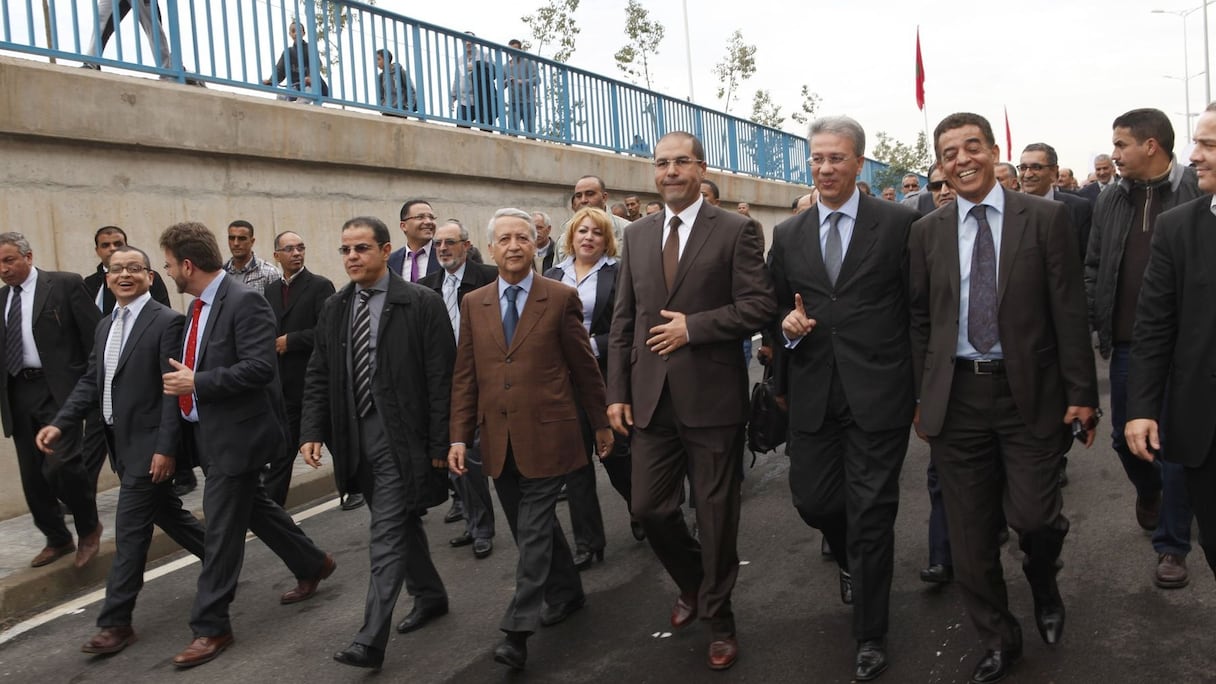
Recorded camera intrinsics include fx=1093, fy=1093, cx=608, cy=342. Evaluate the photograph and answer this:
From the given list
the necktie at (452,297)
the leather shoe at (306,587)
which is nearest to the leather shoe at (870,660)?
the leather shoe at (306,587)

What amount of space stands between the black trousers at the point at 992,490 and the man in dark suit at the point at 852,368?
251mm

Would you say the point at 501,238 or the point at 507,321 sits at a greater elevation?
the point at 501,238

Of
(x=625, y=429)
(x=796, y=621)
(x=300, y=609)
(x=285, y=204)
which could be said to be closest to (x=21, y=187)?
(x=285, y=204)

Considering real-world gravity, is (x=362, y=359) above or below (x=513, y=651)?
above

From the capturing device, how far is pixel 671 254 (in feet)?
14.8

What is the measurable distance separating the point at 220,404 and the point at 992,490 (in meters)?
3.35

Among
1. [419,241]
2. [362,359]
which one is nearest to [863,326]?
[362,359]

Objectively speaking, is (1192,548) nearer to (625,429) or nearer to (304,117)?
(625,429)

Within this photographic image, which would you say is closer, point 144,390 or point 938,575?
point 938,575

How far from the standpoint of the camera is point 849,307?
13.9 feet

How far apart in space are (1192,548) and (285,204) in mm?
8100

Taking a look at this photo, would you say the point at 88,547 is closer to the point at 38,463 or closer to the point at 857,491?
the point at 38,463

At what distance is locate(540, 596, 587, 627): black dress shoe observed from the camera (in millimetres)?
4975

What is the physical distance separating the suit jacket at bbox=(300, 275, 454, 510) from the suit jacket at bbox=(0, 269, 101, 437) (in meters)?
2.11
